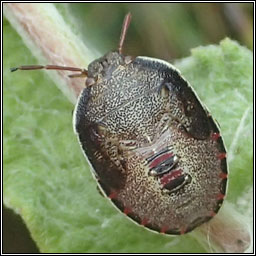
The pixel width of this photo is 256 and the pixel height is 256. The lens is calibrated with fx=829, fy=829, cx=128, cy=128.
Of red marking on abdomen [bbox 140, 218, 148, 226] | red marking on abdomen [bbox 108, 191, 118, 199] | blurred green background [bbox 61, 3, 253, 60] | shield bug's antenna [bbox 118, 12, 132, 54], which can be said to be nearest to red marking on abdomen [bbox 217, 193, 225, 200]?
red marking on abdomen [bbox 140, 218, 148, 226]

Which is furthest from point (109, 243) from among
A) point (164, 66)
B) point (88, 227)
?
point (164, 66)

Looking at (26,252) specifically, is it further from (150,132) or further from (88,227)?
(150,132)

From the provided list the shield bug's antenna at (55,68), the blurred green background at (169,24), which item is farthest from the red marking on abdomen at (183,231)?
the blurred green background at (169,24)

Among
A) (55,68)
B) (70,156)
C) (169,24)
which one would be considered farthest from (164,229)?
(169,24)

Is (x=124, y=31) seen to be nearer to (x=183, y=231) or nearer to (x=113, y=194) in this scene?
(x=113, y=194)

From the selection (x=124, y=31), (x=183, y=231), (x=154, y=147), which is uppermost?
(x=124, y=31)

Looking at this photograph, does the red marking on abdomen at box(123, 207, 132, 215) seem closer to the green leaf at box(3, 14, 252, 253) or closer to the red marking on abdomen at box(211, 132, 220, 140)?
the green leaf at box(3, 14, 252, 253)
